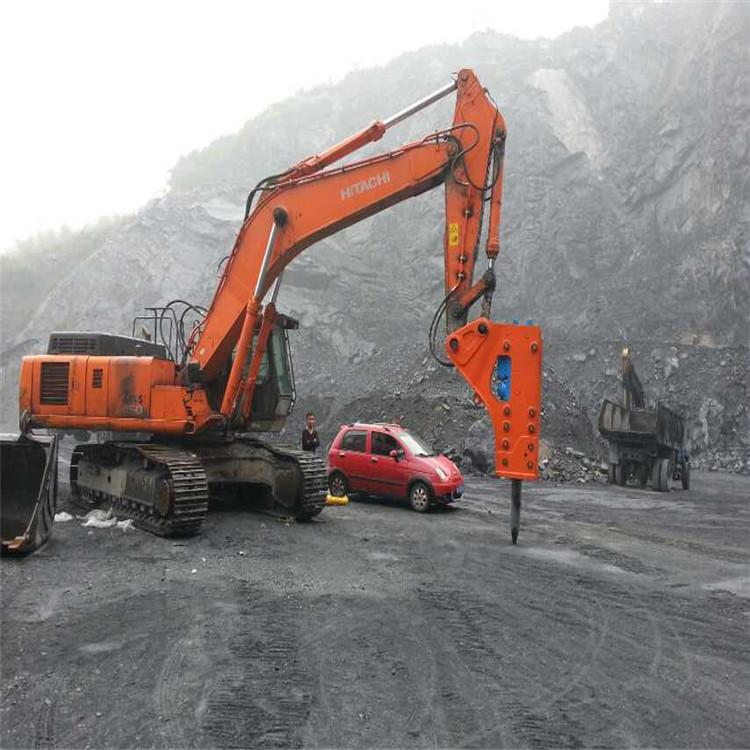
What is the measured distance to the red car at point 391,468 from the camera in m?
12.7

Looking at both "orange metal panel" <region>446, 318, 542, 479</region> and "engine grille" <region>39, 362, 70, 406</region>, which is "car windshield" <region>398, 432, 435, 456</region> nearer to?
"orange metal panel" <region>446, 318, 542, 479</region>

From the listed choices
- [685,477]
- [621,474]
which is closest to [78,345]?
[621,474]

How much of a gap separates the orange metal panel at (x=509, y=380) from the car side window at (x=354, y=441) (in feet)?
20.5

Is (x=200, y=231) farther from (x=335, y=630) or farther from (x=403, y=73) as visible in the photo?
(x=335, y=630)

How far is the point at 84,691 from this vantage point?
14.1 feet

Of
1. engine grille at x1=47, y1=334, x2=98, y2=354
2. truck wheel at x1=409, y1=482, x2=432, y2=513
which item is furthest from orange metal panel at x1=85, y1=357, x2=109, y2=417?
truck wheel at x1=409, y1=482, x2=432, y2=513

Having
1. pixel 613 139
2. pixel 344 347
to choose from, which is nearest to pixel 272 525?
pixel 344 347

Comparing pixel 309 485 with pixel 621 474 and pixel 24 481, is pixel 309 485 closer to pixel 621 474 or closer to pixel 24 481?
pixel 24 481

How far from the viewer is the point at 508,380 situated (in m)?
7.51

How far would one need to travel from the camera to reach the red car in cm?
1270

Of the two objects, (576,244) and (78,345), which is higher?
(576,244)

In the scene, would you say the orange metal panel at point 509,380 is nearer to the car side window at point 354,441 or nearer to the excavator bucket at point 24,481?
the excavator bucket at point 24,481

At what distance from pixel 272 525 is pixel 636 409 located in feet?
42.4

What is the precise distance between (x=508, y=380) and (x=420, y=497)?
5724 millimetres
